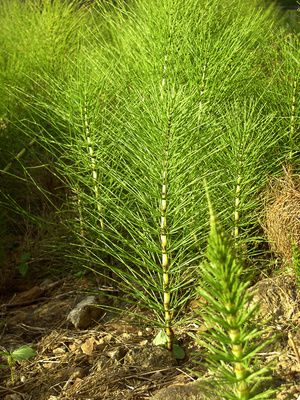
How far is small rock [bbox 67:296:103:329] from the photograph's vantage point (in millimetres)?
2617

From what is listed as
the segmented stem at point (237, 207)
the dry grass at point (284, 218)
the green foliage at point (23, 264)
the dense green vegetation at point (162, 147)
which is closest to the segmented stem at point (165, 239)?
the dense green vegetation at point (162, 147)

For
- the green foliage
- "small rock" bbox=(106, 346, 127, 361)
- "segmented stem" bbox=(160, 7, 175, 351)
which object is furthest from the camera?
the green foliage

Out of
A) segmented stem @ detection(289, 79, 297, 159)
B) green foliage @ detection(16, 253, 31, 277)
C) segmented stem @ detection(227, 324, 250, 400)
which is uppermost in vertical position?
segmented stem @ detection(289, 79, 297, 159)

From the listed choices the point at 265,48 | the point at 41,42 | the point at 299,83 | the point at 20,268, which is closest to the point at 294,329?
the point at 299,83

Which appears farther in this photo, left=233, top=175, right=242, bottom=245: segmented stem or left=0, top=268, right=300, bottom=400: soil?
left=233, top=175, right=242, bottom=245: segmented stem

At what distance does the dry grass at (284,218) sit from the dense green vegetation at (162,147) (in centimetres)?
5

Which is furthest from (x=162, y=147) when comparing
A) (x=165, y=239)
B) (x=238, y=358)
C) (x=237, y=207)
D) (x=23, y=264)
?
(x=23, y=264)

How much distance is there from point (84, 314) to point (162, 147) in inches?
35.5

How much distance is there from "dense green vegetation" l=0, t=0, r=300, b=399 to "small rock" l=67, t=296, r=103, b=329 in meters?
0.17

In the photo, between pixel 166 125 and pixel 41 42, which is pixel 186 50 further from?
pixel 41 42

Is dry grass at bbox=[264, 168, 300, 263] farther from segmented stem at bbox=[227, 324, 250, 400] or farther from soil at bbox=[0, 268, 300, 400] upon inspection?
segmented stem at bbox=[227, 324, 250, 400]

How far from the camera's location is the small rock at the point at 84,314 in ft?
8.59

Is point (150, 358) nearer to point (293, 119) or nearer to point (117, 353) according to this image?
point (117, 353)

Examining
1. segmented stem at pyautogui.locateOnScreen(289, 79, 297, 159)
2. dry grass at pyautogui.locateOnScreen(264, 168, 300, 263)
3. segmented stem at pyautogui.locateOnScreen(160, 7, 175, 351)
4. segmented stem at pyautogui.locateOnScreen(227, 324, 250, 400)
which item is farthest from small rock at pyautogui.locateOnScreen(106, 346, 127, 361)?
segmented stem at pyautogui.locateOnScreen(289, 79, 297, 159)
